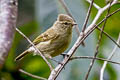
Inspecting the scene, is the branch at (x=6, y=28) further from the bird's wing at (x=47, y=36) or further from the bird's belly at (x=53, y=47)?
the bird's wing at (x=47, y=36)

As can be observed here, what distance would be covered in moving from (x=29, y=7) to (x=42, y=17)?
37.3 inches

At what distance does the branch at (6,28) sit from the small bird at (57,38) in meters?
2.94

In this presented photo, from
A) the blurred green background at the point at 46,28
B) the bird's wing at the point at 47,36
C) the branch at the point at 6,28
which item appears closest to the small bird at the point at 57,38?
the bird's wing at the point at 47,36

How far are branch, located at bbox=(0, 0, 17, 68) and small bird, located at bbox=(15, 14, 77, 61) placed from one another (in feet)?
9.65

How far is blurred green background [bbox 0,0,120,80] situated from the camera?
10.4ft

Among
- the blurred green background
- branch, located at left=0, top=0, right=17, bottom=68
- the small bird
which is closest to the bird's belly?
the small bird

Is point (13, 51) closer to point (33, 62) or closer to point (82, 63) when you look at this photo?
point (33, 62)

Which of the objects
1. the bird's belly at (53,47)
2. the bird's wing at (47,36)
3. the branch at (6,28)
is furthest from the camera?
the bird's wing at (47,36)

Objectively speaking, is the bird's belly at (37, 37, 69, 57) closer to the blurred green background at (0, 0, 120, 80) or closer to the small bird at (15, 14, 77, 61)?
the small bird at (15, 14, 77, 61)

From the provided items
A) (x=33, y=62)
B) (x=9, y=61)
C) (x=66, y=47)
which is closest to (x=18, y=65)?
(x=9, y=61)

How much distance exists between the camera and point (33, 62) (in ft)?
17.0

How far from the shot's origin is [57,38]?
12.8 feet

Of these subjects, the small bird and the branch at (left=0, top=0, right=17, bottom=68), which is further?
the small bird

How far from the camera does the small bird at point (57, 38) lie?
3.60 m
